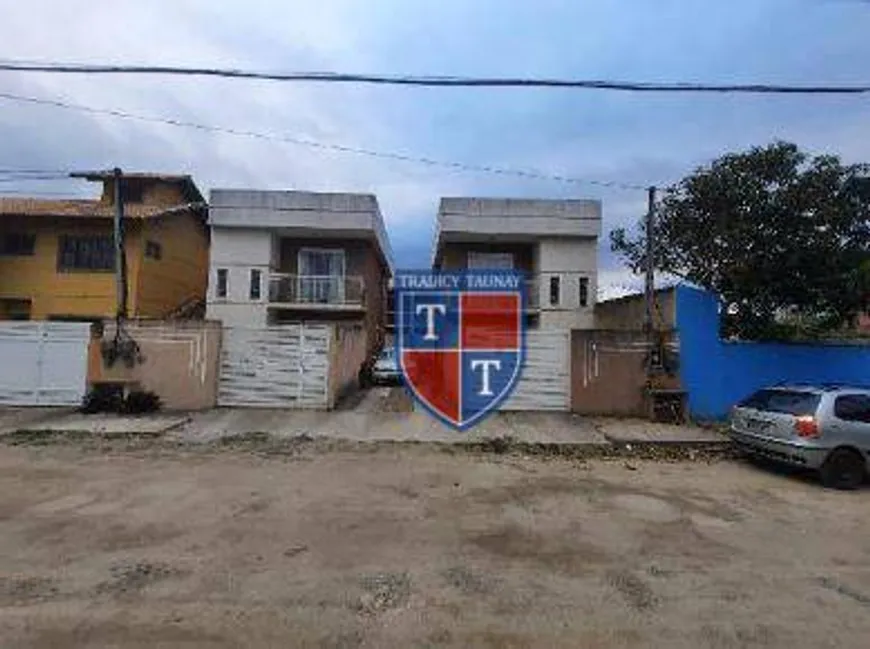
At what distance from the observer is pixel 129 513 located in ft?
28.4

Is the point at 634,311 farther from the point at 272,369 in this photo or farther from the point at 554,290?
the point at 272,369

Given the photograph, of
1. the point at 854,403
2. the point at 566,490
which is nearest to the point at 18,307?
the point at 566,490

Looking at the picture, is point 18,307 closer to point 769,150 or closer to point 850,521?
point 769,150

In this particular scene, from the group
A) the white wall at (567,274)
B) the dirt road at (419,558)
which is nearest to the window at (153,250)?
the white wall at (567,274)

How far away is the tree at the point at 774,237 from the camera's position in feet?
60.4

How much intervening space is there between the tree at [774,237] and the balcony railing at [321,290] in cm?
1163

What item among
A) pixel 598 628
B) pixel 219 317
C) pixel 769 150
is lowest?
pixel 598 628

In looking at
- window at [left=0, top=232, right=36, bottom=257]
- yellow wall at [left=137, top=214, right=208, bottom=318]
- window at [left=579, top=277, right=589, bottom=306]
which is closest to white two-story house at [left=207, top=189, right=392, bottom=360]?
yellow wall at [left=137, top=214, right=208, bottom=318]

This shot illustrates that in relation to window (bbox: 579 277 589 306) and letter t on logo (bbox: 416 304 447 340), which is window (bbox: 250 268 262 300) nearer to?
letter t on logo (bbox: 416 304 447 340)

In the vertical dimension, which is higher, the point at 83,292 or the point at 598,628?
the point at 83,292

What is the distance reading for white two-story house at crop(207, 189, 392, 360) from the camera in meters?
27.2

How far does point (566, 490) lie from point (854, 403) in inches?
196

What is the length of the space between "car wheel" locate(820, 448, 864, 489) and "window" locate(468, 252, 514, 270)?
18.6 meters

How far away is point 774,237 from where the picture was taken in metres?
18.8
